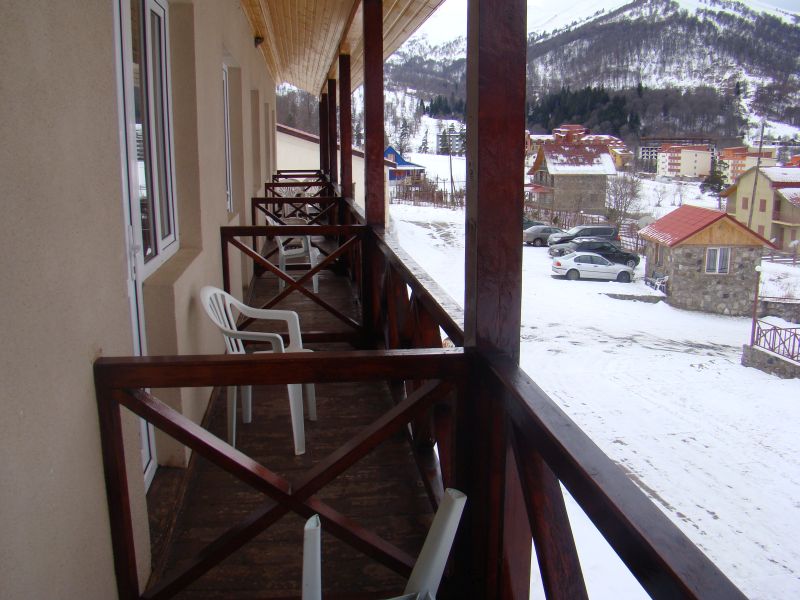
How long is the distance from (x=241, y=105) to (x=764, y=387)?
6.10 meters

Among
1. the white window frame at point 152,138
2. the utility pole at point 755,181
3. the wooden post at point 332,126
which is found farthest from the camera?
the wooden post at point 332,126

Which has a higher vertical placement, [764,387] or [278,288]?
[278,288]

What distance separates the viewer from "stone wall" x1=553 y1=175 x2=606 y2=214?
550 centimetres

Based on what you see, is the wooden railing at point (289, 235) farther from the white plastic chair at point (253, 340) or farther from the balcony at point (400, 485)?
the balcony at point (400, 485)

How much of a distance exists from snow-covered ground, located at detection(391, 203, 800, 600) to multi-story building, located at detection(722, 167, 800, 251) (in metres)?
1.57

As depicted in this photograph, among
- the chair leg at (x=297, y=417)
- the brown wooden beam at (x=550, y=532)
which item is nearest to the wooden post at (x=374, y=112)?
the chair leg at (x=297, y=417)

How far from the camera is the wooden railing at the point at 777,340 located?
625cm

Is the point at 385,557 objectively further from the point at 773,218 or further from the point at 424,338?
the point at 773,218

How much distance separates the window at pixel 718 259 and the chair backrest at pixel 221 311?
5.26m

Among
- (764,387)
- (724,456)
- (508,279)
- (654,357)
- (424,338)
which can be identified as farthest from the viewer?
(654,357)

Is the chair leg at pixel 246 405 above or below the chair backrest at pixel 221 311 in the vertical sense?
below

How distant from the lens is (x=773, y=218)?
4785mm

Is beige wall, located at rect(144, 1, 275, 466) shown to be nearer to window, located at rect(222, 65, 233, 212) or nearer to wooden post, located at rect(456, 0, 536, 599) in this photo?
window, located at rect(222, 65, 233, 212)

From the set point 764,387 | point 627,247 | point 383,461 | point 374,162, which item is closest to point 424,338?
point 383,461
